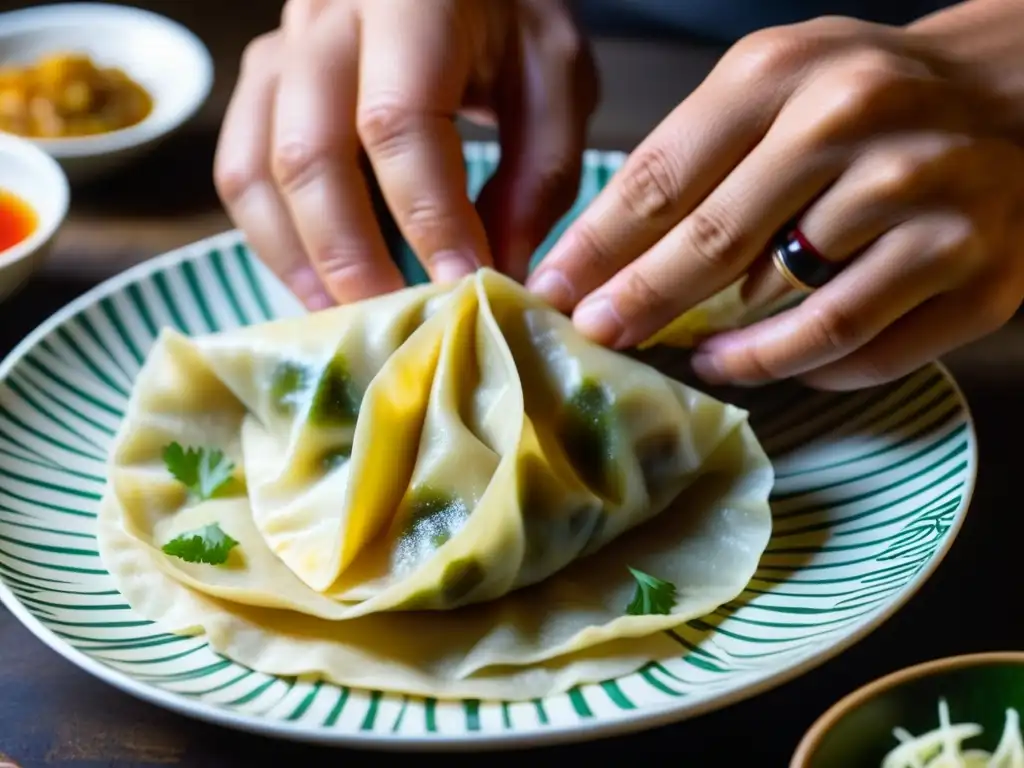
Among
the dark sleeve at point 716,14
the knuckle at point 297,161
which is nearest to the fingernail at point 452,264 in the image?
the knuckle at point 297,161

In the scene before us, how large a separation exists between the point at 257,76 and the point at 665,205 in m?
0.78

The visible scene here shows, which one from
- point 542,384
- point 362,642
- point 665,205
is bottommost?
point 362,642

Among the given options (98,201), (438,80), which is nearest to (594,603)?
(438,80)

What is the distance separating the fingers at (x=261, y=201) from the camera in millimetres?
1655

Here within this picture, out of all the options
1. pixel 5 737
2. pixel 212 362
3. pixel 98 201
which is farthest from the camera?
pixel 98 201

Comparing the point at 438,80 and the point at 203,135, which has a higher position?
the point at 438,80

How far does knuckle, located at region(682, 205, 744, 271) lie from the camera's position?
1.31 m

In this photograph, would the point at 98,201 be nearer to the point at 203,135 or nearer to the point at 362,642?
the point at 203,135

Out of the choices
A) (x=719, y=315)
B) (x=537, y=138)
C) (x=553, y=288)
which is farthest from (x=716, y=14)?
(x=553, y=288)

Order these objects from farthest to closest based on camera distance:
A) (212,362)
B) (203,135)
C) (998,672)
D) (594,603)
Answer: (203,135)
(212,362)
(594,603)
(998,672)

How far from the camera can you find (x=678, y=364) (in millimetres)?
1709

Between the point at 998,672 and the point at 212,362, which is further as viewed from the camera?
the point at 212,362

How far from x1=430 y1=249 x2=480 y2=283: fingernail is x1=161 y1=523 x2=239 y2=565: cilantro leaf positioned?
1.51 feet

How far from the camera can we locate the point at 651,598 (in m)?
1.23
